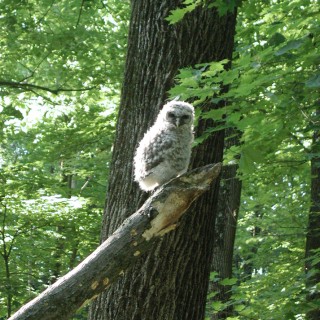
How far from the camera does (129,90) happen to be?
4.31 meters

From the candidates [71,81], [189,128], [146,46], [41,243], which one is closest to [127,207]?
[189,128]

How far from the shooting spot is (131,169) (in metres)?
4.12

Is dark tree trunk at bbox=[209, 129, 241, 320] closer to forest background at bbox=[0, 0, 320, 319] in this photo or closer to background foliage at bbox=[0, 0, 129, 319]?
forest background at bbox=[0, 0, 320, 319]

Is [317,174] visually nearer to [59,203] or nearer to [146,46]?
[59,203]

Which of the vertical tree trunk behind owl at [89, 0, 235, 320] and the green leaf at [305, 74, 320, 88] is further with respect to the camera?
the vertical tree trunk behind owl at [89, 0, 235, 320]

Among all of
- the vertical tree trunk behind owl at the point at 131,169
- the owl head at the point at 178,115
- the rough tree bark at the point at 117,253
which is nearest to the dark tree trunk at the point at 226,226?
the vertical tree trunk behind owl at the point at 131,169

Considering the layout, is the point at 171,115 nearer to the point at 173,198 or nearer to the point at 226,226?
the point at 173,198

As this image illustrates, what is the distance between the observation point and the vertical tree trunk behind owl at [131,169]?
12.5 feet

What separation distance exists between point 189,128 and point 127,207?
2.84 feet

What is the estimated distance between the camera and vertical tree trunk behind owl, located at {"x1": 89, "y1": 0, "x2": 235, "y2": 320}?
3.81 metres

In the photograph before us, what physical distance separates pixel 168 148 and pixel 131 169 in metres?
0.78

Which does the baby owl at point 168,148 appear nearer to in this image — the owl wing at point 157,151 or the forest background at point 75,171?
the owl wing at point 157,151

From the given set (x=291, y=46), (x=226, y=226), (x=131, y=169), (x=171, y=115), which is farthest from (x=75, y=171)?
(x=291, y=46)

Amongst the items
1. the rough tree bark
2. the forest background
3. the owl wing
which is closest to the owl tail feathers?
the rough tree bark
